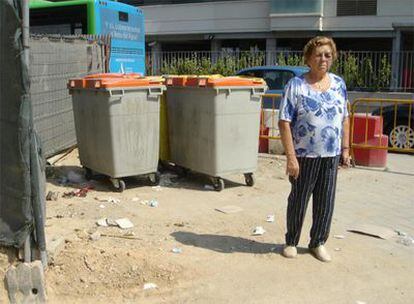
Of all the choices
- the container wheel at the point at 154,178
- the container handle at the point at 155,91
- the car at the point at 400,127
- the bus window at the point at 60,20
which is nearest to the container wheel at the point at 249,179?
the container wheel at the point at 154,178

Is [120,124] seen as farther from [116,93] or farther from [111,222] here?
[111,222]

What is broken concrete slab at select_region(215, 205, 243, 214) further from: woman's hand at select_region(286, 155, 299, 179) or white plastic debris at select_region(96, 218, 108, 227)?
woman's hand at select_region(286, 155, 299, 179)

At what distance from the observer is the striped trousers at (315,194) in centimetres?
480

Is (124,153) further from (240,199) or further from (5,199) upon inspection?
(5,199)

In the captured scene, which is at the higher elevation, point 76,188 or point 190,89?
point 190,89

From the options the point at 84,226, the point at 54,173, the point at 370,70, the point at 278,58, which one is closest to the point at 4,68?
the point at 84,226

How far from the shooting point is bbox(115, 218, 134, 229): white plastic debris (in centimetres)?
576

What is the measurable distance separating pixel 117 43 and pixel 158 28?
51.0 feet

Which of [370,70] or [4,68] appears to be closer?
[4,68]

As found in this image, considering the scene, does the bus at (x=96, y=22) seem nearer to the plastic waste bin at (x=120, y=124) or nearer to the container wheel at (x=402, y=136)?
the plastic waste bin at (x=120, y=124)

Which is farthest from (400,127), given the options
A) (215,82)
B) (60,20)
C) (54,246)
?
(54,246)

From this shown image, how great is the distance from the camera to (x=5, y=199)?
4172mm

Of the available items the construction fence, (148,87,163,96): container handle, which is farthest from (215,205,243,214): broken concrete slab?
the construction fence

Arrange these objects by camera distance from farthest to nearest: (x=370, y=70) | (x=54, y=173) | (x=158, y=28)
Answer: (x=158, y=28)
(x=370, y=70)
(x=54, y=173)
